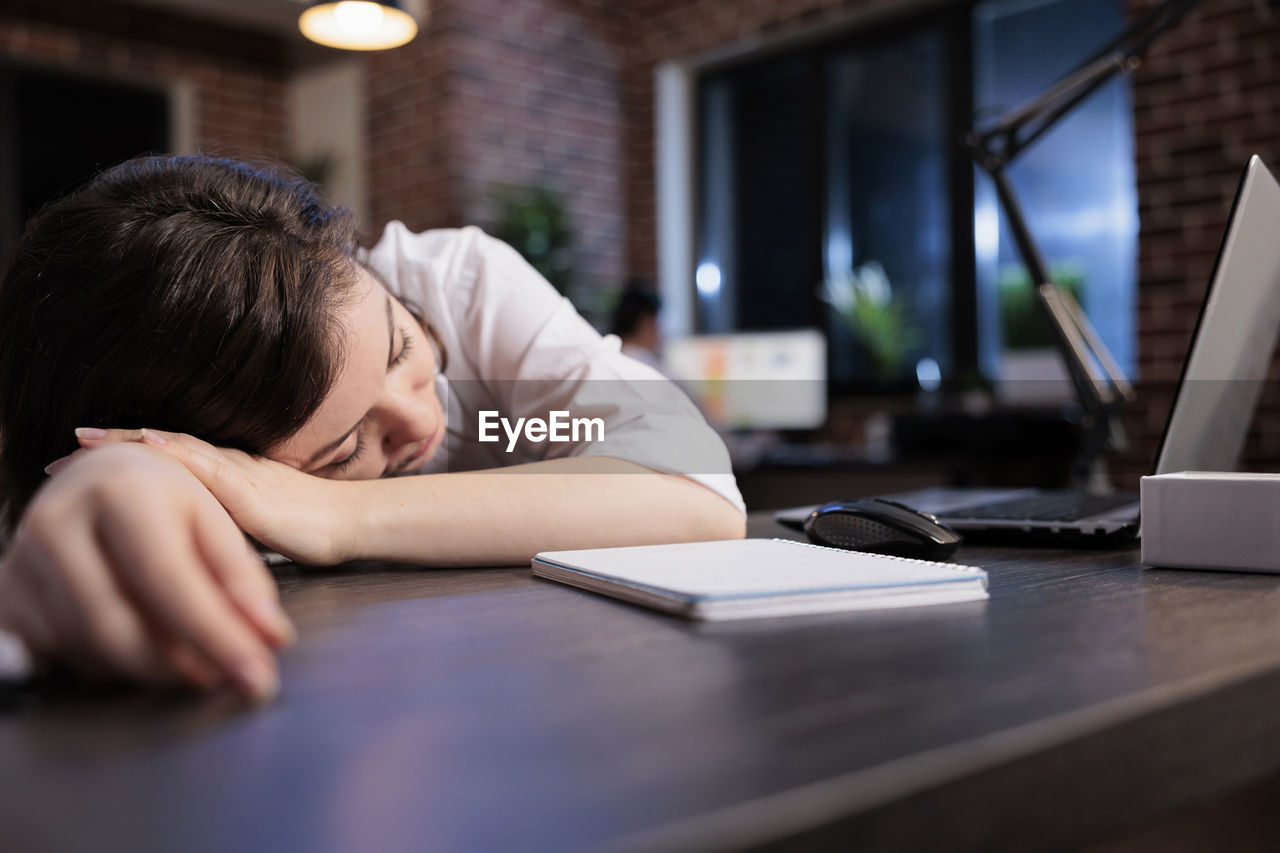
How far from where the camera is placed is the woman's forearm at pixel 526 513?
799 mm

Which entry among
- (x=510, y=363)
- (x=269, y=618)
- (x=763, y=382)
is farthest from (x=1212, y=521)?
(x=763, y=382)

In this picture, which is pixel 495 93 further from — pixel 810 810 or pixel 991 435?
pixel 810 810

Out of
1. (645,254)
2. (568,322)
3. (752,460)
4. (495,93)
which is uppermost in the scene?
(495,93)

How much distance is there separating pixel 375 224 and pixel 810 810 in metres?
4.98

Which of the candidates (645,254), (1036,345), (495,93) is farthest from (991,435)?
(495,93)

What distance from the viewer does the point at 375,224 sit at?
4.93 metres

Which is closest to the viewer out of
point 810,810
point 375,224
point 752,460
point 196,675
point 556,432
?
point 810,810

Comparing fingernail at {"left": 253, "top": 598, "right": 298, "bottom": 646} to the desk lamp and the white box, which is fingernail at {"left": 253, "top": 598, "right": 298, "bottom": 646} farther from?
the desk lamp

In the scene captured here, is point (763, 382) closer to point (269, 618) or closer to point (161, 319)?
point (161, 319)

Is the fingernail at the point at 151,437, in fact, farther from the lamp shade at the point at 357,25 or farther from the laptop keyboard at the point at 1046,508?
the lamp shade at the point at 357,25

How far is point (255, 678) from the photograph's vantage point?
37 cm

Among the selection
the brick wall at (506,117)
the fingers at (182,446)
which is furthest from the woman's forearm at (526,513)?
the brick wall at (506,117)

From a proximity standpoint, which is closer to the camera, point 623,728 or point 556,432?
point 623,728

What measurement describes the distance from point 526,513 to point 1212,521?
52 centimetres
